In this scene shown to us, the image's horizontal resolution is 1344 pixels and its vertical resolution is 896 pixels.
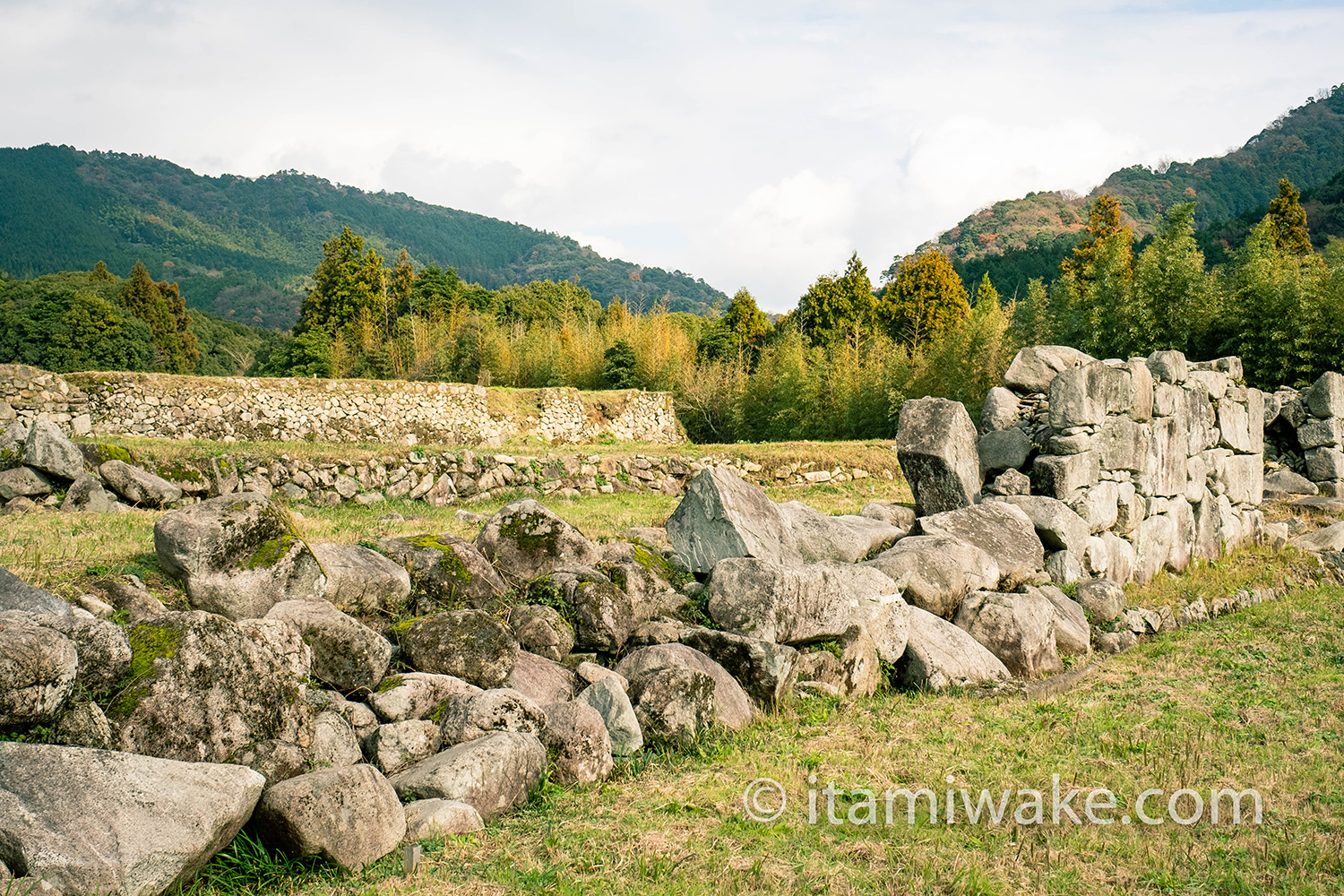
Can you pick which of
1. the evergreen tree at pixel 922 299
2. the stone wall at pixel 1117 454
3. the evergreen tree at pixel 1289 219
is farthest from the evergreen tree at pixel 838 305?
the stone wall at pixel 1117 454

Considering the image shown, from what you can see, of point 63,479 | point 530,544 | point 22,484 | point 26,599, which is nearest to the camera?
point 26,599

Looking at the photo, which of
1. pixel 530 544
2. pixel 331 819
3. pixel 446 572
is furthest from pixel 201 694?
pixel 530 544

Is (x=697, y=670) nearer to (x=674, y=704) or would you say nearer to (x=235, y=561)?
(x=674, y=704)

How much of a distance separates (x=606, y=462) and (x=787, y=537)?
26.2 feet

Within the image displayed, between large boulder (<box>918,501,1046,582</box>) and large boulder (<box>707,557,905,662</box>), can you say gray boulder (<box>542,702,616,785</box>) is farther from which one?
large boulder (<box>918,501,1046,582</box>)

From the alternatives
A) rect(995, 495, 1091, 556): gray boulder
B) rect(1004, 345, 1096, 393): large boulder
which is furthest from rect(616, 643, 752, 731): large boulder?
rect(1004, 345, 1096, 393): large boulder

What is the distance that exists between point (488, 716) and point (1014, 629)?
182 inches

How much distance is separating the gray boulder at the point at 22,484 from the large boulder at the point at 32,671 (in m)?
6.23

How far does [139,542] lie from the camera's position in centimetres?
A: 616

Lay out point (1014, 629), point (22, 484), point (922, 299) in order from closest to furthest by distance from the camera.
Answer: point (1014, 629)
point (22, 484)
point (922, 299)

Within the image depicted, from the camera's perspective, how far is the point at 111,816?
10.3 ft

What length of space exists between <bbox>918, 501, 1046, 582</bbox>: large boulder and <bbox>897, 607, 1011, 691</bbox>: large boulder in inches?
57.0

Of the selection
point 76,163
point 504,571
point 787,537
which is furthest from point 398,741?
point 76,163

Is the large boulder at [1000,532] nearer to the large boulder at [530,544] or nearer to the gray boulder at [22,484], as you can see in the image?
the large boulder at [530,544]
